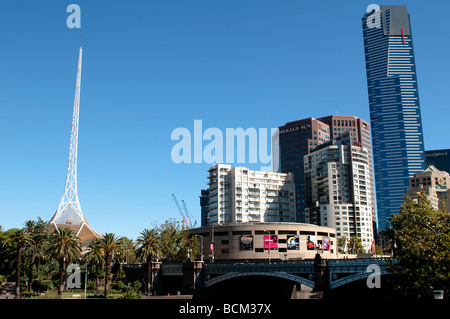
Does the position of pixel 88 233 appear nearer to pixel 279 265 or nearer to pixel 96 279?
pixel 96 279

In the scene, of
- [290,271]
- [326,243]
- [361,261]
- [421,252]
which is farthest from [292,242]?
[421,252]

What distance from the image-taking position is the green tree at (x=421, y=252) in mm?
48094

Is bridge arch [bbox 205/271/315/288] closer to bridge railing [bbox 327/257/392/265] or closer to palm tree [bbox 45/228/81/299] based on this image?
bridge railing [bbox 327/257/392/265]

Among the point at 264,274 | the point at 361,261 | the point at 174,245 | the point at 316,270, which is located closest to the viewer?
the point at 361,261

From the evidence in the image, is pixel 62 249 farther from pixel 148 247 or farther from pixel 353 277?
pixel 353 277

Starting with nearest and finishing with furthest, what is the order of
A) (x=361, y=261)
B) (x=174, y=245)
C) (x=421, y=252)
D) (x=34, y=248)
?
(x=421, y=252) → (x=361, y=261) → (x=34, y=248) → (x=174, y=245)

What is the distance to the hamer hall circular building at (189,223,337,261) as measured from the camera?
149625mm

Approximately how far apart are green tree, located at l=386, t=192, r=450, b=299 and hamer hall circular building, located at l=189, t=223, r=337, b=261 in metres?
95.9

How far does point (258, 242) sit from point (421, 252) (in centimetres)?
10358

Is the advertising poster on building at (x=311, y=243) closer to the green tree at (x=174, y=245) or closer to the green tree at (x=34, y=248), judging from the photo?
the green tree at (x=174, y=245)

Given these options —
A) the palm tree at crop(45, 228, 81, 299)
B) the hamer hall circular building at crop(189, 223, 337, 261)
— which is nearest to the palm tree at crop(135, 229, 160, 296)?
the palm tree at crop(45, 228, 81, 299)

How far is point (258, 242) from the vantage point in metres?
151
